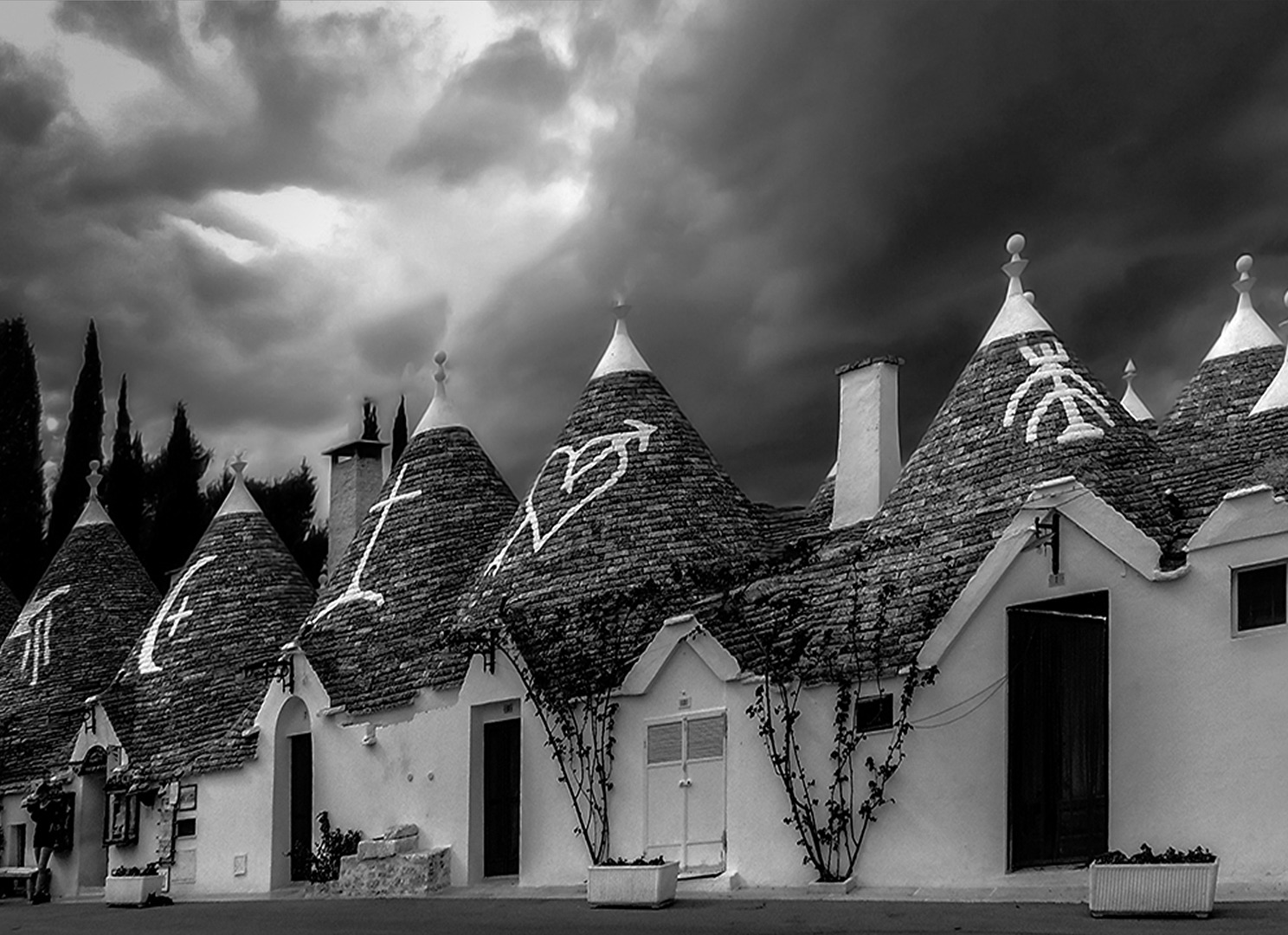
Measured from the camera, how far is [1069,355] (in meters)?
20.2

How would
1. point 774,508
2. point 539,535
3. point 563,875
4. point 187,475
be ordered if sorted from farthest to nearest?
1. point 187,475
2. point 774,508
3. point 539,535
4. point 563,875

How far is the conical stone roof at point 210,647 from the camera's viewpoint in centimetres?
2862

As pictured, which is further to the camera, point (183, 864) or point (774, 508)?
point (183, 864)

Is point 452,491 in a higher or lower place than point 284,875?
higher

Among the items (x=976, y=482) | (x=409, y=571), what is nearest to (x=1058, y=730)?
(x=976, y=482)

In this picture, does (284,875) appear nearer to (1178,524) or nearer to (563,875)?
(563,875)

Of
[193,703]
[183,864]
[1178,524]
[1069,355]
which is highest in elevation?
[1069,355]

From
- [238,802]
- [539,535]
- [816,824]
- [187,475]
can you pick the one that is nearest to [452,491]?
[539,535]

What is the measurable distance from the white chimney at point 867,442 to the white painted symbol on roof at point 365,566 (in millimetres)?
6740

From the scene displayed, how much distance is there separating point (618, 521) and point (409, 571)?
172 inches

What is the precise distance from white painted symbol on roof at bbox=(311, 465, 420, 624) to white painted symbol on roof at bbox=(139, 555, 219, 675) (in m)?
4.61

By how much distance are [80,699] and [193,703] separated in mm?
4782

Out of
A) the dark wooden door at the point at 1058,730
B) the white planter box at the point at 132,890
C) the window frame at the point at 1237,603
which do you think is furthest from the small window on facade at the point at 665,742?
the white planter box at the point at 132,890

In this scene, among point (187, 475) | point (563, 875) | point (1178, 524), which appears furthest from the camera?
point (187, 475)
